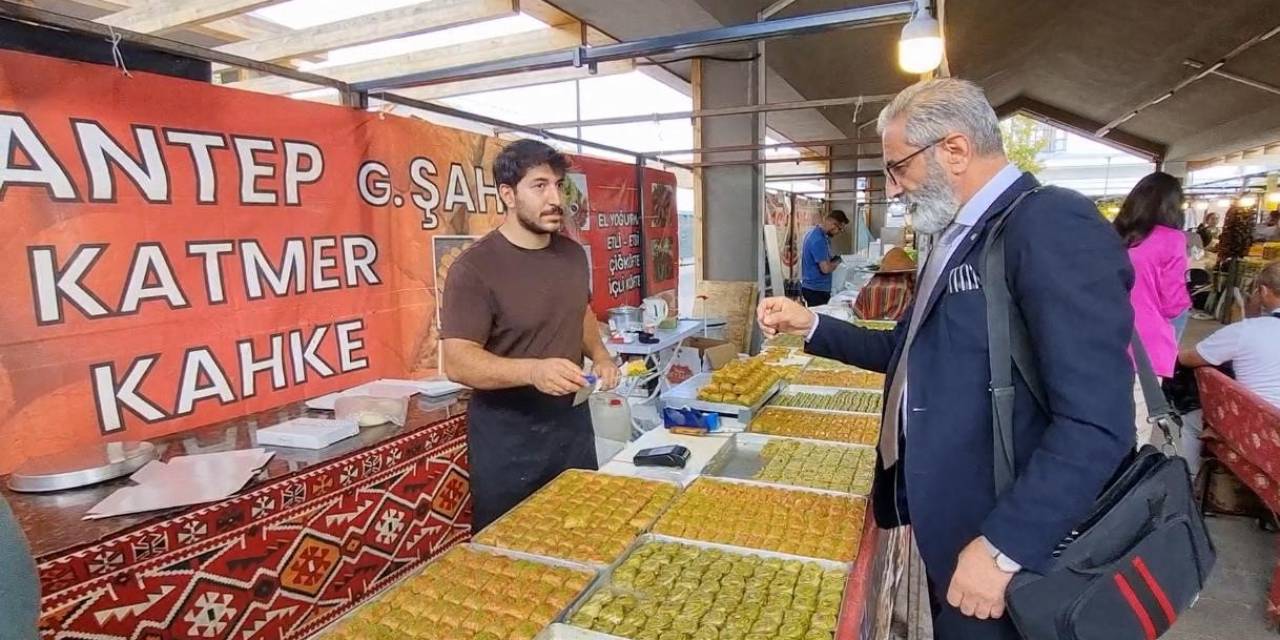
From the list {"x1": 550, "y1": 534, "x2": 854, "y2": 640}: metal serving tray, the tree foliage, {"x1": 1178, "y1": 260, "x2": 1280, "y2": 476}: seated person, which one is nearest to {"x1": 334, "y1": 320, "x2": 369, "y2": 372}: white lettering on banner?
{"x1": 550, "y1": 534, "x2": 854, "y2": 640}: metal serving tray

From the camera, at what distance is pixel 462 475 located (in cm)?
352

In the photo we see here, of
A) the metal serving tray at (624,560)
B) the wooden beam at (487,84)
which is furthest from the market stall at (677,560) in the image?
the wooden beam at (487,84)

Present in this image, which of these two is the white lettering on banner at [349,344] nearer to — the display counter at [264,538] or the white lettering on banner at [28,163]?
the display counter at [264,538]

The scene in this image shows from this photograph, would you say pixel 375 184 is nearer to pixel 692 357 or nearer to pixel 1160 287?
pixel 692 357

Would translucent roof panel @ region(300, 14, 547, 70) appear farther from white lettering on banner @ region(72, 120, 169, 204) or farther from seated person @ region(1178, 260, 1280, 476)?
seated person @ region(1178, 260, 1280, 476)

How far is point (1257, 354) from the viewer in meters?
3.65

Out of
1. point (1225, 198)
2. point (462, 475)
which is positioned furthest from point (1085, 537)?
point (1225, 198)

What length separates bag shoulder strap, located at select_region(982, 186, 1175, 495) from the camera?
141 cm

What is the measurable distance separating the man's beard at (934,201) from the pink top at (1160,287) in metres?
3.11

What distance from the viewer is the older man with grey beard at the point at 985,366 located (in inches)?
50.9

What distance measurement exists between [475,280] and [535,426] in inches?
24.4

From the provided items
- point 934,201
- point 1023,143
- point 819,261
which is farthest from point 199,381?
point 1023,143

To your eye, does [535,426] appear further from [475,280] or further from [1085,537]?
[1085,537]

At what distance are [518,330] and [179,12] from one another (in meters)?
2.67
